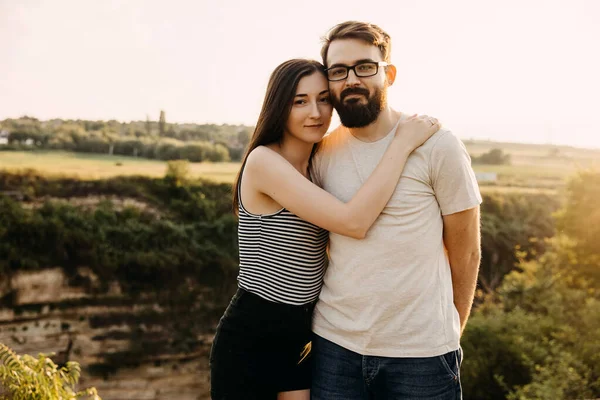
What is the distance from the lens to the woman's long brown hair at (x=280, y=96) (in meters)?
2.15

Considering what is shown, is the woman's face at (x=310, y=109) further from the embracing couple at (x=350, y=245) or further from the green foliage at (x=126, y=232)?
the green foliage at (x=126, y=232)

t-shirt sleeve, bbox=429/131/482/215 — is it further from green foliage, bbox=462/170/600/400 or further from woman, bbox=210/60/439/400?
green foliage, bbox=462/170/600/400

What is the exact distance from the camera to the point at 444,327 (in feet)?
6.50

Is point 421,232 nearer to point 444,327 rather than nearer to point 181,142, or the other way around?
point 444,327

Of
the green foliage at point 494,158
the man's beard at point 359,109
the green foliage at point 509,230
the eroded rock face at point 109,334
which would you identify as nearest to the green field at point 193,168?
the green foliage at point 494,158

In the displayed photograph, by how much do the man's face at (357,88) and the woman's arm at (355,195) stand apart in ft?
0.48

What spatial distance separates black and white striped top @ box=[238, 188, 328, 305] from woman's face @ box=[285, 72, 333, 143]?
1.17ft

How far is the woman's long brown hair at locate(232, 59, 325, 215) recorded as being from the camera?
7.05 ft

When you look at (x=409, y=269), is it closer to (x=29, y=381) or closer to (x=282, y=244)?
(x=282, y=244)

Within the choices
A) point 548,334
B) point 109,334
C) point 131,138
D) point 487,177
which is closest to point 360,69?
point 548,334

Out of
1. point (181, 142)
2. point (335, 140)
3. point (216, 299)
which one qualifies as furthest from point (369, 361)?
point (181, 142)

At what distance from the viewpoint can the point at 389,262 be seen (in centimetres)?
198

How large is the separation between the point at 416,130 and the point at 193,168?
58.5 ft

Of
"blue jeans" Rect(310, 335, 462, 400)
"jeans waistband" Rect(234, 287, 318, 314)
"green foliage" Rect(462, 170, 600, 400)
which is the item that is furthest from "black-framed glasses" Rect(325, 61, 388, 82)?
"green foliage" Rect(462, 170, 600, 400)
